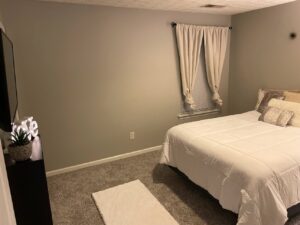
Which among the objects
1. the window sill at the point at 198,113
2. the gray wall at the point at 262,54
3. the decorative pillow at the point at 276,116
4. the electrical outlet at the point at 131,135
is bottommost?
the electrical outlet at the point at 131,135

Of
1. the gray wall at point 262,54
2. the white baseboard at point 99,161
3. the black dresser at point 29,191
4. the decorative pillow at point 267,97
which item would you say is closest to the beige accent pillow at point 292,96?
the decorative pillow at point 267,97

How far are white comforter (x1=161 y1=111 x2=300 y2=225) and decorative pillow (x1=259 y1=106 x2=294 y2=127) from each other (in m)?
0.11

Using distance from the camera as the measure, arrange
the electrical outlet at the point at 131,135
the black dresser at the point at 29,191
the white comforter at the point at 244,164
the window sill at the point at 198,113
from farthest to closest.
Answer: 1. the window sill at the point at 198,113
2. the electrical outlet at the point at 131,135
3. the white comforter at the point at 244,164
4. the black dresser at the point at 29,191

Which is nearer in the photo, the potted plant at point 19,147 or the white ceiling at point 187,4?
the potted plant at point 19,147

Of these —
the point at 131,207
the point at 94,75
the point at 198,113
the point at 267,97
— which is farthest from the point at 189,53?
the point at 131,207

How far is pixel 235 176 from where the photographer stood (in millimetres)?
1869

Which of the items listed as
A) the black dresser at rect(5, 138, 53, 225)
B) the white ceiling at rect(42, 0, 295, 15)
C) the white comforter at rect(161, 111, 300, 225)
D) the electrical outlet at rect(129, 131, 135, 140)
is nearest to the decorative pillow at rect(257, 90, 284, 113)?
the white comforter at rect(161, 111, 300, 225)

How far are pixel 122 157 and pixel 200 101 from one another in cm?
174

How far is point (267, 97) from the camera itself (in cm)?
331

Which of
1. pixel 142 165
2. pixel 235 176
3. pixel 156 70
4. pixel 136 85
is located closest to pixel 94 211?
pixel 142 165

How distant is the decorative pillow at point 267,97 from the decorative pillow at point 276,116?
25 cm

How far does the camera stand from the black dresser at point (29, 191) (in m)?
1.55

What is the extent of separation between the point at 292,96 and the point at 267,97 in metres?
0.34

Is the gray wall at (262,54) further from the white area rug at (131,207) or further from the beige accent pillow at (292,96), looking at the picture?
the white area rug at (131,207)
